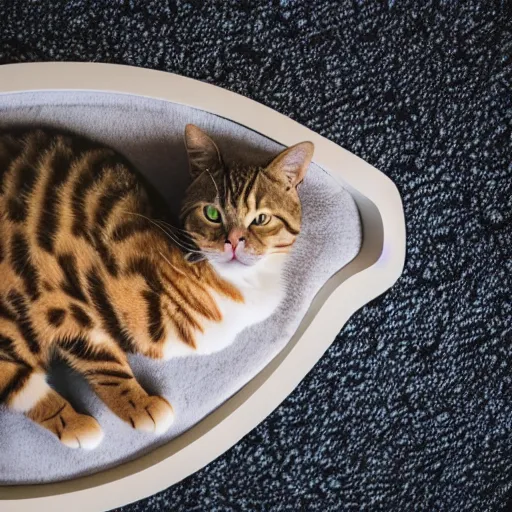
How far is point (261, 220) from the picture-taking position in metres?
0.70

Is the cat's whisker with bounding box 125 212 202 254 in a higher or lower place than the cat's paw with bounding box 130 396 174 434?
higher

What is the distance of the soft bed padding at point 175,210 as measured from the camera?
70 cm

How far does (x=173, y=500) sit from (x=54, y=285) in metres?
0.44

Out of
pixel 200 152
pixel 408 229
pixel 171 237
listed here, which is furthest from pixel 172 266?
pixel 408 229

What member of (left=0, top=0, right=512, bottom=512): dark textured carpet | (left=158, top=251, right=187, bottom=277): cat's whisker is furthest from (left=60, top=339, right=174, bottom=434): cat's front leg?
(left=0, top=0, right=512, bottom=512): dark textured carpet

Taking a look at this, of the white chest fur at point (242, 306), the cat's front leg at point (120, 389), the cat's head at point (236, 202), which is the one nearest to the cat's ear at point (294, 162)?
the cat's head at point (236, 202)

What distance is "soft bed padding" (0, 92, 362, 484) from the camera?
27.5 inches

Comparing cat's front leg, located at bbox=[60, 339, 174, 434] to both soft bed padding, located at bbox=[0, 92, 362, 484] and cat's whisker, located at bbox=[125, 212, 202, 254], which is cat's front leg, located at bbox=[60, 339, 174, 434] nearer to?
soft bed padding, located at bbox=[0, 92, 362, 484]

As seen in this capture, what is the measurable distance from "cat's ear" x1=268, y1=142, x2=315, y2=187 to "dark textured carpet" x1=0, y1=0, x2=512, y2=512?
0.17m

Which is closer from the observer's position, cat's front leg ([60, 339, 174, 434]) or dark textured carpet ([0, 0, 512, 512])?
cat's front leg ([60, 339, 174, 434])

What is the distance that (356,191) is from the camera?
30.1 inches

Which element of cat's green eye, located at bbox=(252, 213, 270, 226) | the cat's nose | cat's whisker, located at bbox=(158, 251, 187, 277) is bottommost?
cat's whisker, located at bbox=(158, 251, 187, 277)

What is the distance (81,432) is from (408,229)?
0.58 meters

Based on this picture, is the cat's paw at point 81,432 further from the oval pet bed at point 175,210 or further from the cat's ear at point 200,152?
the cat's ear at point 200,152
